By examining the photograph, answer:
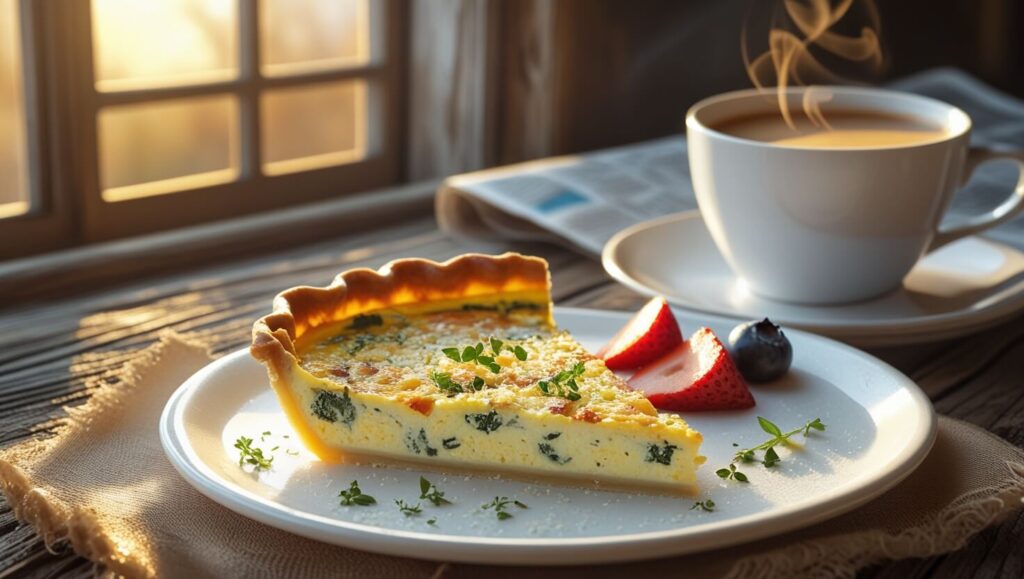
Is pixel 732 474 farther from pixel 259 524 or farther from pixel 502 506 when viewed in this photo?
pixel 259 524

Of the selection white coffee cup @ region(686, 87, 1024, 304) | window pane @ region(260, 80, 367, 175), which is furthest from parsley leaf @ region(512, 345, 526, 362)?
window pane @ region(260, 80, 367, 175)

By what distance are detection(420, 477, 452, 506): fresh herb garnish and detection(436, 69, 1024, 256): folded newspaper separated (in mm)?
1040

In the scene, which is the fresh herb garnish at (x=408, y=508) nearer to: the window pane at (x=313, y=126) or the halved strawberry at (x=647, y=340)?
the halved strawberry at (x=647, y=340)

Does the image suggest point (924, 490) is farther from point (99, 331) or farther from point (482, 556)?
point (99, 331)

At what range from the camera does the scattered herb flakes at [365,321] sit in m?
1.69

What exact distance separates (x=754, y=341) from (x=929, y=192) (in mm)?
437

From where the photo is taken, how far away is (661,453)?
144 centimetres

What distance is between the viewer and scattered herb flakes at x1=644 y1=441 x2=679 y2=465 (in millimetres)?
1433

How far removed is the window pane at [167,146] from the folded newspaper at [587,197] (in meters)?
0.51

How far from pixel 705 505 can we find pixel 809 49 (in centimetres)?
266

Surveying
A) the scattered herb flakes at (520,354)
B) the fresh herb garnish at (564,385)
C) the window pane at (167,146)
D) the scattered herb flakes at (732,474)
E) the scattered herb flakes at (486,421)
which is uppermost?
the window pane at (167,146)

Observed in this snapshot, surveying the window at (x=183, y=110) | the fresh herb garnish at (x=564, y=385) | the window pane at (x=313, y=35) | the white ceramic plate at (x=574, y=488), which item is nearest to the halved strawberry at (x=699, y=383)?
the white ceramic plate at (x=574, y=488)

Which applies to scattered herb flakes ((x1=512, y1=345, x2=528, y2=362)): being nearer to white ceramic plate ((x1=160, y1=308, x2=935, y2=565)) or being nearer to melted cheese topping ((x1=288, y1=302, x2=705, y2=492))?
melted cheese topping ((x1=288, y1=302, x2=705, y2=492))

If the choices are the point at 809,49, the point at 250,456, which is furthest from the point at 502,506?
the point at 809,49
